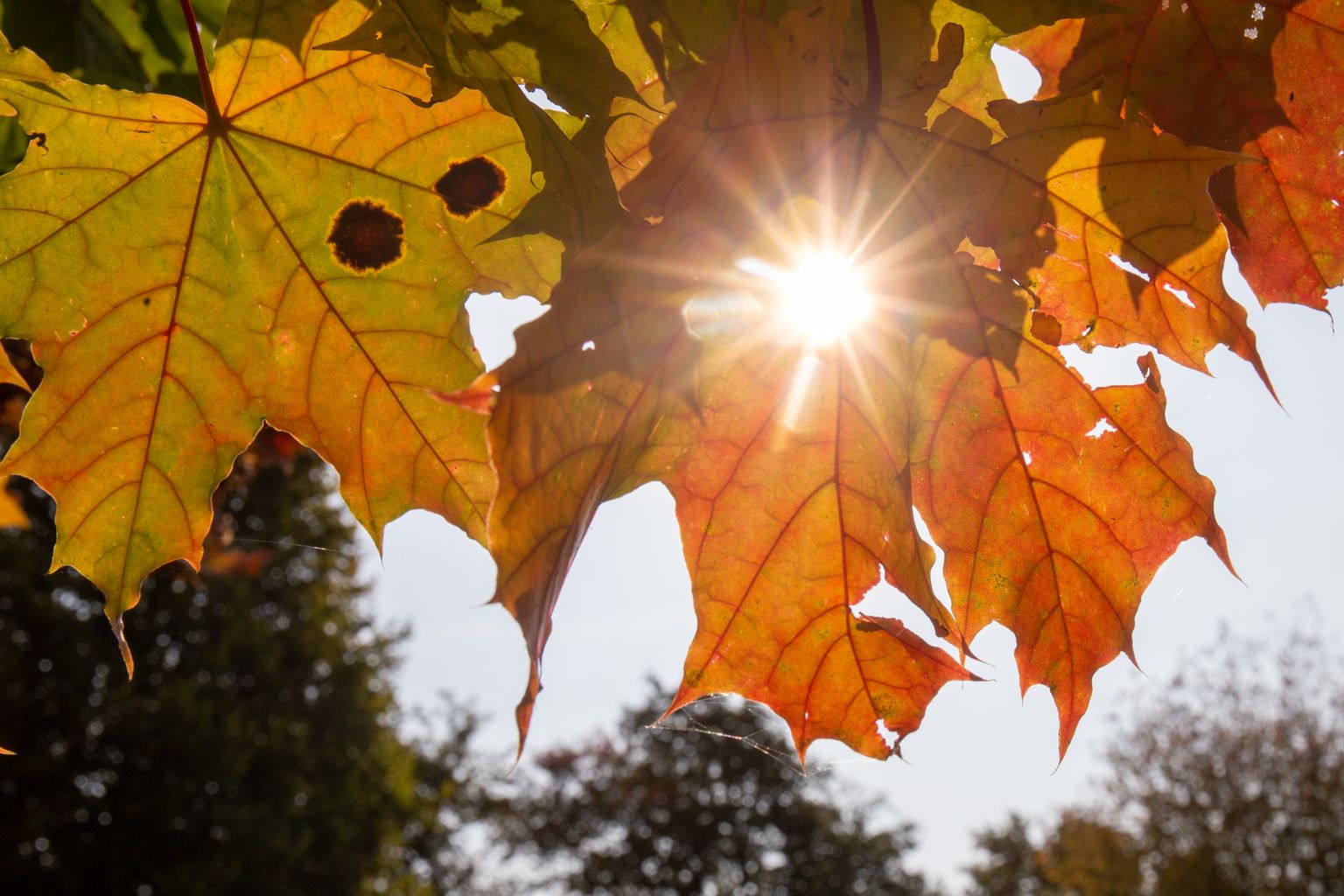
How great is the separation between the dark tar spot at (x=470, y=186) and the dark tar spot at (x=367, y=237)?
52 mm

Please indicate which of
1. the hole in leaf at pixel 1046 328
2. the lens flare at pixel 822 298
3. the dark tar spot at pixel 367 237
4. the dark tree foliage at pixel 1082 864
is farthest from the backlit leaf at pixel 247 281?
the dark tree foliage at pixel 1082 864

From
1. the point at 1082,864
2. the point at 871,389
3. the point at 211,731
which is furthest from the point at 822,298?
the point at 1082,864

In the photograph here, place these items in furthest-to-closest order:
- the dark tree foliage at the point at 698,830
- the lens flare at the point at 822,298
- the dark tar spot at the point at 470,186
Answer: the dark tree foliage at the point at 698,830
the dark tar spot at the point at 470,186
the lens flare at the point at 822,298

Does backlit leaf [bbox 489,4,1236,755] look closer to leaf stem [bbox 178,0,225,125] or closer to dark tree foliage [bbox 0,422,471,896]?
leaf stem [bbox 178,0,225,125]

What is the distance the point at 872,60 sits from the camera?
2.02 feet

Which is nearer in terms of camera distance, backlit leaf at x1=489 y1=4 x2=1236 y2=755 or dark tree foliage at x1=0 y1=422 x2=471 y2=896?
backlit leaf at x1=489 y1=4 x2=1236 y2=755

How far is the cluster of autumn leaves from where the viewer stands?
56cm

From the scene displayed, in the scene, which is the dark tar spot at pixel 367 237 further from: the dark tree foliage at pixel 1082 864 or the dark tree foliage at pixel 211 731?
the dark tree foliage at pixel 1082 864

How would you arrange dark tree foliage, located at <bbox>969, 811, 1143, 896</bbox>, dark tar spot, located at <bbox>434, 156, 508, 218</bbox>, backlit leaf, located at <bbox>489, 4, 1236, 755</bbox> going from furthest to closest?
dark tree foliage, located at <bbox>969, 811, 1143, 896</bbox>
dark tar spot, located at <bbox>434, 156, 508, 218</bbox>
backlit leaf, located at <bbox>489, 4, 1236, 755</bbox>

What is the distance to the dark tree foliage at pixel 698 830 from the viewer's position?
23562mm

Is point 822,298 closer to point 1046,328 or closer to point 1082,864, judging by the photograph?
point 1046,328

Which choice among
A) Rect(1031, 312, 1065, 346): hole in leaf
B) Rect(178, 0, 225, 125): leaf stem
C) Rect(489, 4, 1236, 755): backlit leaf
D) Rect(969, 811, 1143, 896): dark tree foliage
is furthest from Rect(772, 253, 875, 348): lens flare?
Rect(969, 811, 1143, 896): dark tree foliage

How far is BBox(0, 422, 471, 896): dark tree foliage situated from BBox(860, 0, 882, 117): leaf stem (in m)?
11.2

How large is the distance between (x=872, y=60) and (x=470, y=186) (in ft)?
1.11
